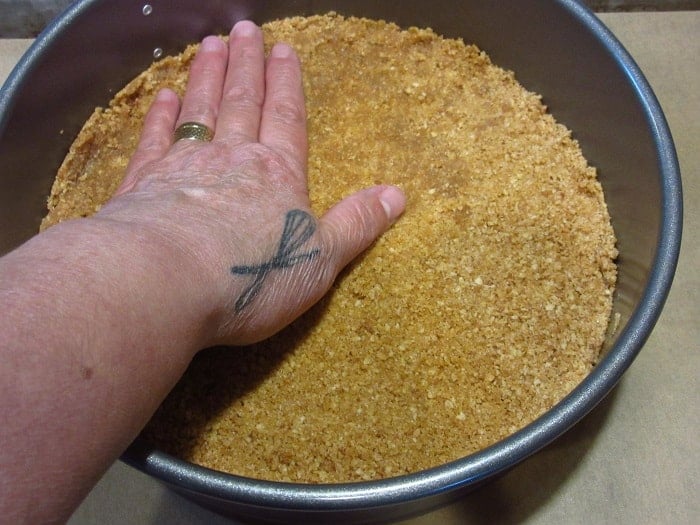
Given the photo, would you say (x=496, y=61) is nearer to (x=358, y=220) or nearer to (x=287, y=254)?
(x=358, y=220)

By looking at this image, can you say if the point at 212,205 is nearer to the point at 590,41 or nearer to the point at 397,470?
the point at 397,470

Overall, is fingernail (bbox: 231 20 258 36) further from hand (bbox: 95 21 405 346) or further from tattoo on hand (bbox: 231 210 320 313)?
tattoo on hand (bbox: 231 210 320 313)

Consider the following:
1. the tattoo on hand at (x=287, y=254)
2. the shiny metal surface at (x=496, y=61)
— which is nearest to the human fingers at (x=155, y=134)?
the shiny metal surface at (x=496, y=61)

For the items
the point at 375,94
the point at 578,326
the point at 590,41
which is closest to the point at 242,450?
the point at 578,326

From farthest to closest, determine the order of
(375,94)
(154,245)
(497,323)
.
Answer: (375,94), (497,323), (154,245)

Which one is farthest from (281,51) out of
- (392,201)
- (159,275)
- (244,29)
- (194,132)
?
(159,275)

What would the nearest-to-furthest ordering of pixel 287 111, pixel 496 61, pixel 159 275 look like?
pixel 159 275, pixel 287 111, pixel 496 61
